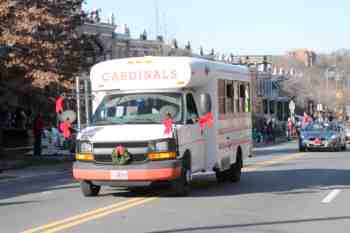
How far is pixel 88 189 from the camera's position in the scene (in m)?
14.7

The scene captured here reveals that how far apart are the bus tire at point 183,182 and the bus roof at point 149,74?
155 cm

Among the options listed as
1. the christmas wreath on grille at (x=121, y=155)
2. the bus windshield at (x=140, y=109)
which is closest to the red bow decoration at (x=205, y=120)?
the bus windshield at (x=140, y=109)

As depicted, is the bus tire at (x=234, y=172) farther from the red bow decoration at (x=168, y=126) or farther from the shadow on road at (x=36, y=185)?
the red bow decoration at (x=168, y=126)

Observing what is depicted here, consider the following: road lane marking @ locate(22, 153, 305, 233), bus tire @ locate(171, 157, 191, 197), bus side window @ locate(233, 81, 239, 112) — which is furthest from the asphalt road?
bus side window @ locate(233, 81, 239, 112)

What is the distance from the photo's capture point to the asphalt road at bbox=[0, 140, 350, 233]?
430 inches

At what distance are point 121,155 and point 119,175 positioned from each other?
36 cm

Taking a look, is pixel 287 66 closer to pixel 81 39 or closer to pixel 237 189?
pixel 81 39

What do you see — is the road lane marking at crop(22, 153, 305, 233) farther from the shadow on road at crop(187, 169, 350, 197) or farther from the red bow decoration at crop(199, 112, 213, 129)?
the red bow decoration at crop(199, 112, 213, 129)

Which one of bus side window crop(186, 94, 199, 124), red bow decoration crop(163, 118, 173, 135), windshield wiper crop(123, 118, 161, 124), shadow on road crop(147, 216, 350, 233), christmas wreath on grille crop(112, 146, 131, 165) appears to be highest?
bus side window crop(186, 94, 199, 124)

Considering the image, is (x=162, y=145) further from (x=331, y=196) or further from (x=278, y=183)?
(x=278, y=183)

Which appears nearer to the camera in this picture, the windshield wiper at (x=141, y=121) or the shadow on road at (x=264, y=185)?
the windshield wiper at (x=141, y=121)

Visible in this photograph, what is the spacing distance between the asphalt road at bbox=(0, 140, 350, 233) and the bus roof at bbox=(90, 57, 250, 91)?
2155 millimetres

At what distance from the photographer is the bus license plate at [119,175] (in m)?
13.6

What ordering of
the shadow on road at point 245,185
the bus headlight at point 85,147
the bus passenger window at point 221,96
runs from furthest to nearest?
the bus passenger window at point 221,96
the shadow on road at point 245,185
the bus headlight at point 85,147
